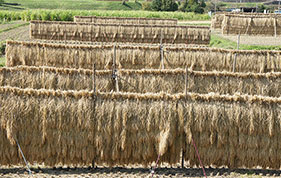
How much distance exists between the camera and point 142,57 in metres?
20.0

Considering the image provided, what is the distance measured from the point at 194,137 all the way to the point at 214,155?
2.51ft

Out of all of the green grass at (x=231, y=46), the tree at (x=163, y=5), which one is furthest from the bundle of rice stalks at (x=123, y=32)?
the tree at (x=163, y=5)

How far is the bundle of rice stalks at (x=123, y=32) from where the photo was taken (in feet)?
Result: 98.9

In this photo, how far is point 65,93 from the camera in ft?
35.0

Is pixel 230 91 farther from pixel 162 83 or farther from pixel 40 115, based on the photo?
pixel 40 115

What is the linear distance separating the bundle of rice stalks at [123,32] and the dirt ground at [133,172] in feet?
66.1

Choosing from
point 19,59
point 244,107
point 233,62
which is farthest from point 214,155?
point 19,59

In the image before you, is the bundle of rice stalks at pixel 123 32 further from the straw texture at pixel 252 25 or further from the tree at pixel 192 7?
the tree at pixel 192 7

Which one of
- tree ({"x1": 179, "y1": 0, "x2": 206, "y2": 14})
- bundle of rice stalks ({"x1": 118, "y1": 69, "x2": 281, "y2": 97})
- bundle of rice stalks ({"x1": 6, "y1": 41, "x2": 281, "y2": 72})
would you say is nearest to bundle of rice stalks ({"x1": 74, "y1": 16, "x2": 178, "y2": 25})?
bundle of rice stalks ({"x1": 6, "y1": 41, "x2": 281, "y2": 72})

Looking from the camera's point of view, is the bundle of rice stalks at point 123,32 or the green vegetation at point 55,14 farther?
the green vegetation at point 55,14

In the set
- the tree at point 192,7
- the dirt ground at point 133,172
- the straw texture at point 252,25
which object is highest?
the tree at point 192,7

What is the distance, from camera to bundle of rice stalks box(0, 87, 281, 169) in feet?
34.8

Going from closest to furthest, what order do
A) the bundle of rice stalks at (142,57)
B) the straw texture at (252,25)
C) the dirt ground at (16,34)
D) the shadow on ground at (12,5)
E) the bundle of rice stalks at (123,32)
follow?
the bundle of rice stalks at (142,57), the bundle of rice stalks at (123,32), the dirt ground at (16,34), the straw texture at (252,25), the shadow on ground at (12,5)

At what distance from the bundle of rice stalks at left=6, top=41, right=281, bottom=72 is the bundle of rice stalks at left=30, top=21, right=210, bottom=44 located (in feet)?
33.1
